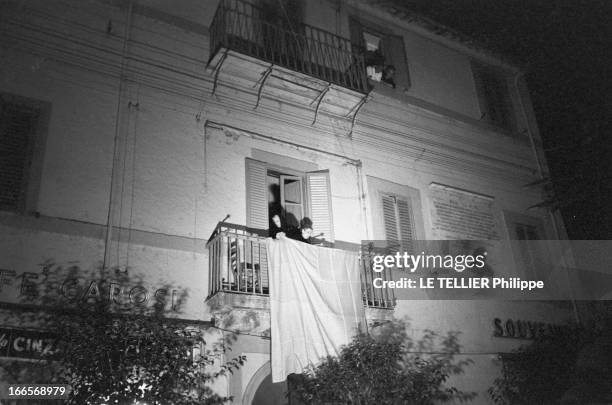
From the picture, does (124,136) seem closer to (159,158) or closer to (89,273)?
(159,158)

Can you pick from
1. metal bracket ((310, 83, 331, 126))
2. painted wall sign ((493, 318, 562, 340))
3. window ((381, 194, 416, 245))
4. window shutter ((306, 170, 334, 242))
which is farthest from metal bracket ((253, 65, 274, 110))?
painted wall sign ((493, 318, 562, 340))

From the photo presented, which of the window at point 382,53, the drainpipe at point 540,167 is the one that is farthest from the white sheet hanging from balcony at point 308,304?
the drainpipe at point 540,167

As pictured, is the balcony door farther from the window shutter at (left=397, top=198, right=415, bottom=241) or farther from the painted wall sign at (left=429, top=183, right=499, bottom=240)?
the painted wall sign at (left=429, top=183, right=499, bottom=240)

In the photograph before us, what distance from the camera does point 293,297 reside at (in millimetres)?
8797

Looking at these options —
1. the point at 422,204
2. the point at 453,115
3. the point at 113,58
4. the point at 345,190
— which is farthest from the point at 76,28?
the point at 453,115

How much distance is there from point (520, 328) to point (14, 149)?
10671mm

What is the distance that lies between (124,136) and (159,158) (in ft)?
2.17

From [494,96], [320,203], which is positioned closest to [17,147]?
[320,203]

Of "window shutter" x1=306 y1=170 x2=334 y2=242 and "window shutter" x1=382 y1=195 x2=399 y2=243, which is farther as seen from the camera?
"window shutter" x1=382 y1=195 x2=399 y2=243

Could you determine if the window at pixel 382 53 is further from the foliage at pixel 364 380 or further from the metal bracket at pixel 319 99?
the foliage at pixel 364 380

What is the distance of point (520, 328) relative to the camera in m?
12.5

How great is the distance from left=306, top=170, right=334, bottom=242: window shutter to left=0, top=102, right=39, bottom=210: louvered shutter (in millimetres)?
4947

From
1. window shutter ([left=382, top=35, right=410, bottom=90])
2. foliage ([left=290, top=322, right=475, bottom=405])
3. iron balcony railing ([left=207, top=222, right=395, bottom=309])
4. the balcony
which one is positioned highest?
window shutter ([left=382, top=35, right=410, bottom=90])

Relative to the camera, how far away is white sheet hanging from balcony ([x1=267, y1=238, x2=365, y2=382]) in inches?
333
